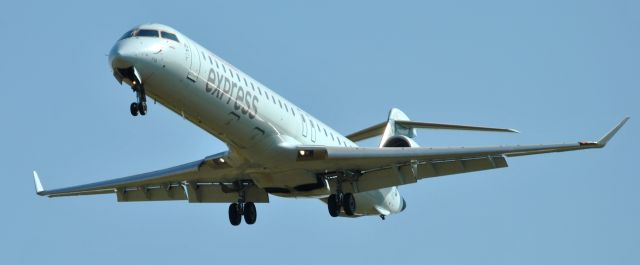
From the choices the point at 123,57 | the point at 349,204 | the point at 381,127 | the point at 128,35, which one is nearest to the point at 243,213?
the point at 349,204

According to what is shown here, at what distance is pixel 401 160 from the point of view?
1167 inches

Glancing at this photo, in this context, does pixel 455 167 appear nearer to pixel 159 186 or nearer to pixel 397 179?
pixel 397 179

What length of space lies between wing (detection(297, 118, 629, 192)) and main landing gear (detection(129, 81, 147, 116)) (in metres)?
4.43

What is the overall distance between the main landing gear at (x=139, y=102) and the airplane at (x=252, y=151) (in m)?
0.02

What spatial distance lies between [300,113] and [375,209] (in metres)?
4.66

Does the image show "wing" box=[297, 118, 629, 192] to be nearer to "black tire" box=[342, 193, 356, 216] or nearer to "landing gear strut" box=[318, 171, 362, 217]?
"landing gear strut" box=[318, 171, 362, 217]

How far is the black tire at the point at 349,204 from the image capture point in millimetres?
30625

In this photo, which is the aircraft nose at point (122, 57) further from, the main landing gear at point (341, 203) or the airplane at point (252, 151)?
the main landing gear at point (341, 203)

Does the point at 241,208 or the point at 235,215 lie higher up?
the point at 241,208

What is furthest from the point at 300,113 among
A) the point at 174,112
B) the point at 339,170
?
the point at 174,112

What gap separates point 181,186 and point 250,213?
2.45m

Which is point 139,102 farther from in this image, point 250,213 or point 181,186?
point 181,186

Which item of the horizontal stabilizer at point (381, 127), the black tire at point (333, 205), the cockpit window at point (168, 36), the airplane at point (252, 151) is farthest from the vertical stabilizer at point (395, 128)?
the cockpit window at point (168, 36)

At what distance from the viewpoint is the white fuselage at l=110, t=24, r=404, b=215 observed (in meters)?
26.0
